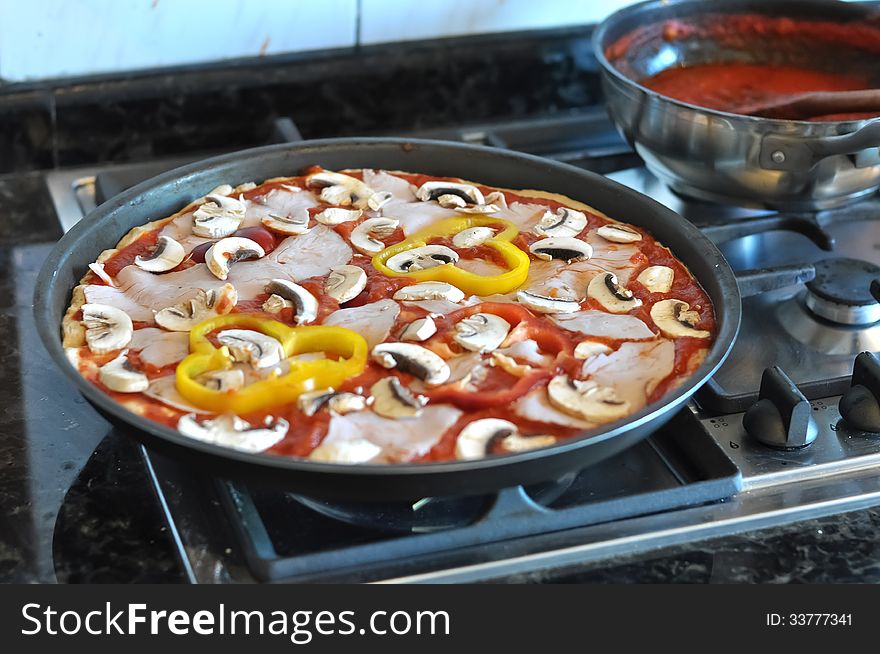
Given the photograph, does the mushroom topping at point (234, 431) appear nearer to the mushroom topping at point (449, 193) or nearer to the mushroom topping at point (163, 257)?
the mushroom topping at point (163, 257)

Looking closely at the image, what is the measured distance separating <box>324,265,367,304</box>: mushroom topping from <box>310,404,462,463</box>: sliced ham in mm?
263

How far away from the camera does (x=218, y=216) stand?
1.66m

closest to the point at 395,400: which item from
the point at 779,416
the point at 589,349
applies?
the point at 589,349

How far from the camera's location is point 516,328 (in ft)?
4.74

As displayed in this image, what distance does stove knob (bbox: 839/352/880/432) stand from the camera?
146 cm

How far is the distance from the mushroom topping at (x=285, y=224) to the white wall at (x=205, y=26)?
0.58 meters

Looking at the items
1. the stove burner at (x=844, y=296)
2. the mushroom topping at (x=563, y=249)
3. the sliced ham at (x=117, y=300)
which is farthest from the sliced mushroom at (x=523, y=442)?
the stove burner at (x=844, y=296)

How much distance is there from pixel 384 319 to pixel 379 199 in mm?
351

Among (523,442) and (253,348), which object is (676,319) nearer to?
(523,442)

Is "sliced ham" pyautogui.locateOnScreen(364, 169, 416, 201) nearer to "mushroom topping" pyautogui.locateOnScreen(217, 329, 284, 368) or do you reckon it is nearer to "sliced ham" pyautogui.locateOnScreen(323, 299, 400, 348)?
"sliced ham" pyautogui.locateOnScreen(323, 299, 400, 348)

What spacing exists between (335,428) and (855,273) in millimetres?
955

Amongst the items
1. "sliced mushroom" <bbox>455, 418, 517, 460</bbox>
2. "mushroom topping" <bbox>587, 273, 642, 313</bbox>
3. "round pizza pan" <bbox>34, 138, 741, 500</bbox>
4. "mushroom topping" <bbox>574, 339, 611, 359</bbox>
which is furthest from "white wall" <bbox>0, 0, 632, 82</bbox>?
"sliced mushroom" <bbox>455, 418, 517, 460</bbox>

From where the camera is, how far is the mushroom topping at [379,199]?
174cm

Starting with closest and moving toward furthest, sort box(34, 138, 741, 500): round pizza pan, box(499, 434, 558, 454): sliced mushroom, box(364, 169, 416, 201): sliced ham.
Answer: box(34, 138, 741, 500): round pizza pan, box(499, 434, 558, 454): sliced mushroom, box(364, 169, 416, 201): sliced ham
